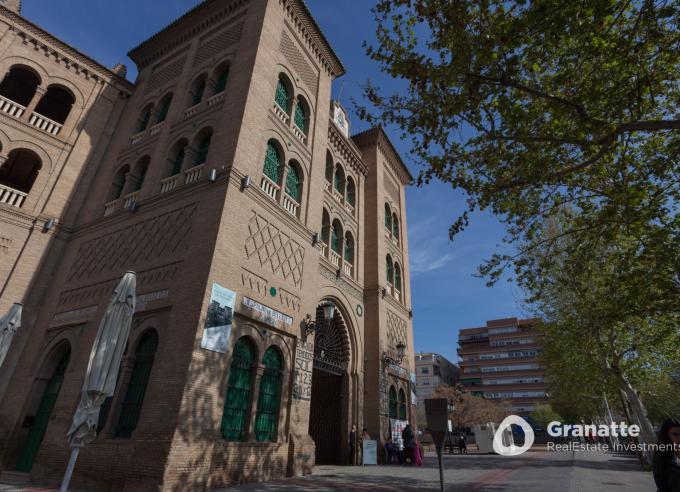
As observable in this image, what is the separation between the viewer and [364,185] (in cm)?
2045

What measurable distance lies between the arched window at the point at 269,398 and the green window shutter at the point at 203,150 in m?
6.39

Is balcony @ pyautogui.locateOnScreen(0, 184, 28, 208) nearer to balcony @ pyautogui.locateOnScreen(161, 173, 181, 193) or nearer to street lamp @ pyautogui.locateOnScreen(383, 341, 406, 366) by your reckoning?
balcony @ pyautogui.locateOnScreen(161, 173, 181, 193)

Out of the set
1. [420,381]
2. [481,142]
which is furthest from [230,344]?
[420,381]

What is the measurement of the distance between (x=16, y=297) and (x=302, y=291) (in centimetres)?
854

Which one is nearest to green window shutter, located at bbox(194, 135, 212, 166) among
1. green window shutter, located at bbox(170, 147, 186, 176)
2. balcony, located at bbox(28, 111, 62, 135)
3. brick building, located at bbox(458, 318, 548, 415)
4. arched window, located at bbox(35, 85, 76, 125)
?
green window shutter, located at bbox(170, 147, 186, 176)

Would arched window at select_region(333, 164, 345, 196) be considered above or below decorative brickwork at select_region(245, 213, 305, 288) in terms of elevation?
above

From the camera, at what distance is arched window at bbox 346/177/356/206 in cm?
1900

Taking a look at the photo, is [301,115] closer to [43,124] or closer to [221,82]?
[221,82]

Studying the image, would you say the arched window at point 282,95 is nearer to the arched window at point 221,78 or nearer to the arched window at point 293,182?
the arched window at point 221,78

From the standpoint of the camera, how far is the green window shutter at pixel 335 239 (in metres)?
16.6

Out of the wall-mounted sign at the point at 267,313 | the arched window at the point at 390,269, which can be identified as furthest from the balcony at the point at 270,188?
the arched window at the point at 390,269

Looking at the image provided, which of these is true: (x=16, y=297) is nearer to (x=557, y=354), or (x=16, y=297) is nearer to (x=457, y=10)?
(x=457, y=10)

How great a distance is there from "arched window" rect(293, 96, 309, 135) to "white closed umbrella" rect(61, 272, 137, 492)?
32.3 ft

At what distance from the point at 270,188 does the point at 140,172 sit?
213 inches
